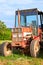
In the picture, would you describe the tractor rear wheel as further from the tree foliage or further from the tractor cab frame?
the tree foliage

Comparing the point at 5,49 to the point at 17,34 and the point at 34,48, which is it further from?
the point at 34,48

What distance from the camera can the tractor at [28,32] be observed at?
48.9 ft

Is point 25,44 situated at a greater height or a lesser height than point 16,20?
lesser

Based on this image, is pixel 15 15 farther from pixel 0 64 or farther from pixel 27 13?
pixel 0 64

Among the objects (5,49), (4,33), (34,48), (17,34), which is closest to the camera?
(34,48)

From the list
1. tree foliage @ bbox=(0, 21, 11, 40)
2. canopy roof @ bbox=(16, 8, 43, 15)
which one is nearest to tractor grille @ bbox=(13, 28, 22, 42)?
canopy roof @ bbox=(16, 8, 43, 15)

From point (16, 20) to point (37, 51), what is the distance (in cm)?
245

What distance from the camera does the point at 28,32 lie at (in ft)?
50.2

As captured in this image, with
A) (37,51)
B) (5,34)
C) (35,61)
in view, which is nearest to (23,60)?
(35,61)

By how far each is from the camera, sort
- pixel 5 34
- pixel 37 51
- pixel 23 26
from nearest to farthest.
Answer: pixel 37 51 < pixel 23 26 < pixel 5 34

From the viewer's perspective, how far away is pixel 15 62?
12602mm

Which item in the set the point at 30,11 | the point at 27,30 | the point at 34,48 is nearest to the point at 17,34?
the point at 27,30

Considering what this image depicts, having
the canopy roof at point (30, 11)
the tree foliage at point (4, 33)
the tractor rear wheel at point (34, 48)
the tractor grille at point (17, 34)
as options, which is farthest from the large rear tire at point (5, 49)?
the tree foliage at point (4, 33)

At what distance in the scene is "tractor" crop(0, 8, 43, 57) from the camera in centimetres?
1491
